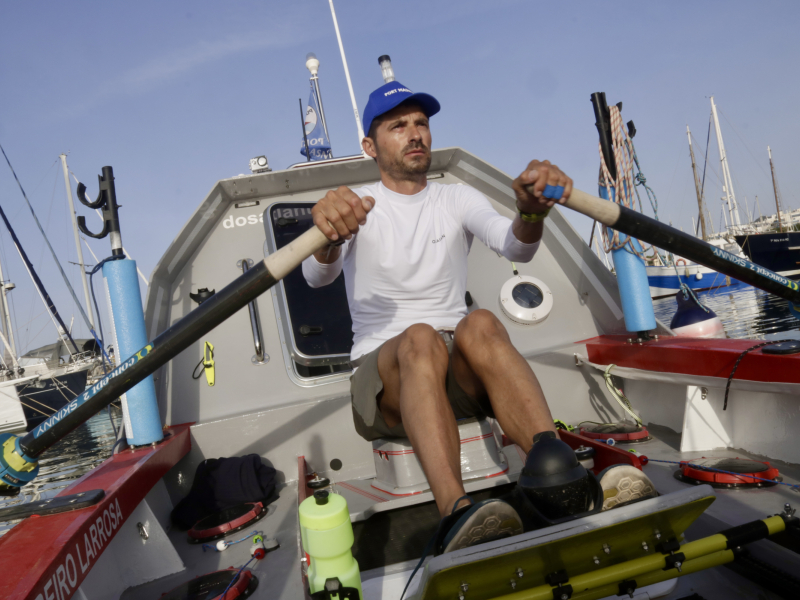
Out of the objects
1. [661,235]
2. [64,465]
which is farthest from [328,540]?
[64,465]

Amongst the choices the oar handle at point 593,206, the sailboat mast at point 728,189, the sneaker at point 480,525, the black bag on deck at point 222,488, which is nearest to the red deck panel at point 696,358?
the oar handle at point 593,206

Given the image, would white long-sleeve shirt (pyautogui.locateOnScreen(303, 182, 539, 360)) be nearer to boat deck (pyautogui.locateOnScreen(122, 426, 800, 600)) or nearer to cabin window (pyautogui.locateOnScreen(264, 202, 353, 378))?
boat deck (pyautogui.locateOnScreen(122, 426, 800, 600))

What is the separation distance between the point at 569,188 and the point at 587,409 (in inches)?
87.9

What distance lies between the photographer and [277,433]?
3.29 m

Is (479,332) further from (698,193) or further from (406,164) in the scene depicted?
(698,193)

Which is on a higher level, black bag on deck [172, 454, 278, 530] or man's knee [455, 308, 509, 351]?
man's knee [455, 308, 509, 351]

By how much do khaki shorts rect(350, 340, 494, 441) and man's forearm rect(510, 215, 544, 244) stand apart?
0.49m

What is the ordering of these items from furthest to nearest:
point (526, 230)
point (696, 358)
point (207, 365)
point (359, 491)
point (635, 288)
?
point (207, 365), point (635, 288), point (359, 491), point (696, 358), point (526, 230)

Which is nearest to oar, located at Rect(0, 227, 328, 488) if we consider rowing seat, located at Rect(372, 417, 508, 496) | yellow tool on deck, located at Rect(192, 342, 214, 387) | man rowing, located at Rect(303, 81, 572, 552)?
man rowing, located at Rect(303, 81, 572, 552)

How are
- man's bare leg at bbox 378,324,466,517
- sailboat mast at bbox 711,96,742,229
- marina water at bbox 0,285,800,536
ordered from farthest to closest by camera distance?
sailboat mast at bbox 711,96,742,229 < marina water at bbox 0,285,800,536 < man's bare leg at bbox 378,324,466,517

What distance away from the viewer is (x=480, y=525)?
1324mm

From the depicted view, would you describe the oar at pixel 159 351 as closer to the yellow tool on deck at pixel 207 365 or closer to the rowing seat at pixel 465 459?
the rowing seat at pixel 465 459

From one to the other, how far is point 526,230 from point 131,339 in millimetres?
2087

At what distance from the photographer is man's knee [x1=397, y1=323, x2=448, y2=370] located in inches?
72.6
